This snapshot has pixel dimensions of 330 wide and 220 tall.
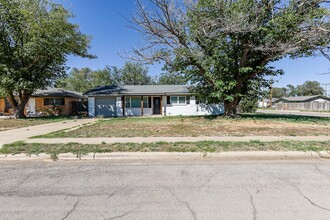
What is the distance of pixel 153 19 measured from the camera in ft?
46.5

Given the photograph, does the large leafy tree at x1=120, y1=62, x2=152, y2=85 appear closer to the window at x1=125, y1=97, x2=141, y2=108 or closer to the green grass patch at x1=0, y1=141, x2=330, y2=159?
the window at x1=125, y1=97, x2=141, y2=108

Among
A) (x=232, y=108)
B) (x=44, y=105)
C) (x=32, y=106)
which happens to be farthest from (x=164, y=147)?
(x=32, y=106)

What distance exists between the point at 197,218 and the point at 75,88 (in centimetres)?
5459

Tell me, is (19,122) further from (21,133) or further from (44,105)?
(44,105)

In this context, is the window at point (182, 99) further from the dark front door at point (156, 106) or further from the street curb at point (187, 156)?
the street curb at point (187, 156)

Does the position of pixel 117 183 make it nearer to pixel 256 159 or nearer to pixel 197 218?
pixel 197 218

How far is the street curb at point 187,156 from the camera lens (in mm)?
5746

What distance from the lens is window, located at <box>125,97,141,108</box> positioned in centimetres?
2345

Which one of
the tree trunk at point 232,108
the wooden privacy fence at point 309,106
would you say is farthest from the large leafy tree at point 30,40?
the wooden privacy fence at point 309,106

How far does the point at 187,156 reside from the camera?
5.85m

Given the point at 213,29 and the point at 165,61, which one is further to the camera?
the point at 165,61

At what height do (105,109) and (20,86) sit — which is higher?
(20,86)

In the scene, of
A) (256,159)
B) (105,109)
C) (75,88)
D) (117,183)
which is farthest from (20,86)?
(75,88)

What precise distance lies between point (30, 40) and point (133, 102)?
11.2m
